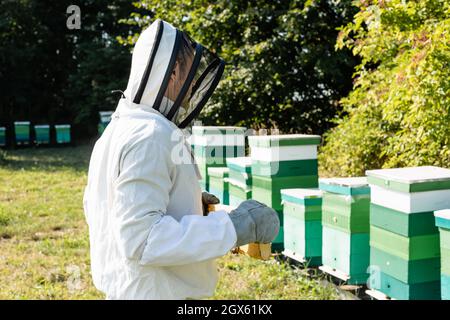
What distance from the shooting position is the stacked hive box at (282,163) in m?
4.66

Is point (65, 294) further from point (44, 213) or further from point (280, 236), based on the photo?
point (44, 213)

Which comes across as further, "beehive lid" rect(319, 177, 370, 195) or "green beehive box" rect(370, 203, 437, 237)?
"beehive lid" rect(319, 177, 370, 195)

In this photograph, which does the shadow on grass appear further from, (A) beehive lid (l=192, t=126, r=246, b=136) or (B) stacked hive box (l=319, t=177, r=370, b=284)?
(B) stacked hive box (l=319, t=177, r=370, b=284)

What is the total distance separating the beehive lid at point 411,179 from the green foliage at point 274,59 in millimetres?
5333

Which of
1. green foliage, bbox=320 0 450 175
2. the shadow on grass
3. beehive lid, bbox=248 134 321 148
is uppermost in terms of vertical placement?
green foliage, bbox=320 0 450 175

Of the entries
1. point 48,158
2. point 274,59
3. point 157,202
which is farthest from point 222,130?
point 48,158

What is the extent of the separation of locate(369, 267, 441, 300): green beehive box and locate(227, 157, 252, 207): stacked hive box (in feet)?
6.17

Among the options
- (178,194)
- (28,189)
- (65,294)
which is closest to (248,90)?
(28,189)

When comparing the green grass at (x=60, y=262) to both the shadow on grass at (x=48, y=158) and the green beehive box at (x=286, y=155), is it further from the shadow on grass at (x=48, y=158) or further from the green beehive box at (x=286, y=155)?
the shadow on grass at (x=48, y=158)

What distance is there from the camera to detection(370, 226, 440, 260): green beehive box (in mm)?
3250

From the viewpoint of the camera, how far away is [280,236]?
4988mm

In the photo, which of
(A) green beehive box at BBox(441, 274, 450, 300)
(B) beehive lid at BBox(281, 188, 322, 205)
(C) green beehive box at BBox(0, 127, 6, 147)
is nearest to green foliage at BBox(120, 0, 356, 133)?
(B) beehive lid at BBox(281, 188, 322, 205)

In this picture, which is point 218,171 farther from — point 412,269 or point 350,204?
point 412,269

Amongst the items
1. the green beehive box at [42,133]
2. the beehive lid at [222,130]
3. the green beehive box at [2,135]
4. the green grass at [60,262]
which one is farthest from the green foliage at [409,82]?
the green beehive box at [2,135]
